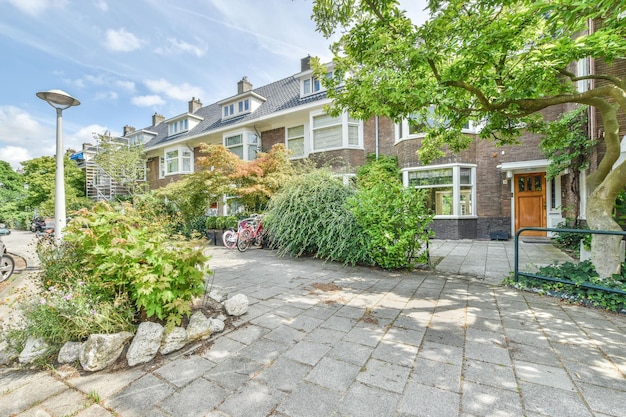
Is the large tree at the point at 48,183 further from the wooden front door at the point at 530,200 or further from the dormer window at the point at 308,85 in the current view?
the wooden front door at the point at 530,200

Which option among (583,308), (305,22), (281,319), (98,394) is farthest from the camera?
(305,22)

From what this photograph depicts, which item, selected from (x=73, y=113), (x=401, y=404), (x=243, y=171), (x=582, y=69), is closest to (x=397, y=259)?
(x=401, y=404)

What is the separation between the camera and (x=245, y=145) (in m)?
13.3

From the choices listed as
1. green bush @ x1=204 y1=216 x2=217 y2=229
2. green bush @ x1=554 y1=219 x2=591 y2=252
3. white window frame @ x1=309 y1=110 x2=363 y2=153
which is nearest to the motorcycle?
green bush @ x1=204 y1=216 x2=217 y2=229

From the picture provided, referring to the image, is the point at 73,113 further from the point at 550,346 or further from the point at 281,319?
the point at 550,346

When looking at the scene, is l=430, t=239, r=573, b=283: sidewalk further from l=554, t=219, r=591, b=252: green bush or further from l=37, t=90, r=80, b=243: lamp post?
l=37, t=90, r=80, b=243: lamp post

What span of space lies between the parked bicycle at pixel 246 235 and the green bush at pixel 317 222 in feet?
3.04

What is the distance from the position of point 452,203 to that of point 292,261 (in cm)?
672

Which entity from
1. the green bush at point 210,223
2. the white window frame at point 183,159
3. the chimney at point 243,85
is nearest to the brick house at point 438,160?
the green bush at point 210,223

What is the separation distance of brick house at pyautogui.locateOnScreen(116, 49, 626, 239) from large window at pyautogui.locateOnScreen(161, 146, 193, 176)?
5.77 feet

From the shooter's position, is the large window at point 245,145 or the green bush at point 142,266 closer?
the green bush at point 142,266

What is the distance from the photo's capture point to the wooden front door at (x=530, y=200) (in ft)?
29.1

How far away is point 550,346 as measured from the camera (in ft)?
7.36

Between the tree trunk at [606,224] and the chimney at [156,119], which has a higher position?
the chimney at [156,119]
